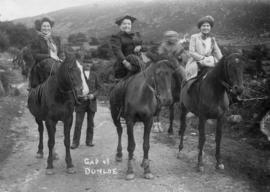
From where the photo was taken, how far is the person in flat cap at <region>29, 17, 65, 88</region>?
22.2 feet

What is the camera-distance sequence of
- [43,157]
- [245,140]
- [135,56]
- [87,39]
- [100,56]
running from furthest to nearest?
[87,39], [100,56], [245,140], [43,157], [135,56]

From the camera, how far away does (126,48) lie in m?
6.59

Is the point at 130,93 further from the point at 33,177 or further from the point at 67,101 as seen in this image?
the point at 33,177

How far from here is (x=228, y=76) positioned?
19.3 ft

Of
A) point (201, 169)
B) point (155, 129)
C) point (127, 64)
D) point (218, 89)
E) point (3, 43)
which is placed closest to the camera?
point (127, 64)

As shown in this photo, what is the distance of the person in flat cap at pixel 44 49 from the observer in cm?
677

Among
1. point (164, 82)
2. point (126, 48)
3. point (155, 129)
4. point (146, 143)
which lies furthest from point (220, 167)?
point (155, 129)

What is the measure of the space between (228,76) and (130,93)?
5.90 ft

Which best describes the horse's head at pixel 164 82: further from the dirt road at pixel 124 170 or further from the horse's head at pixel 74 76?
the dirt road at pixel 124 170

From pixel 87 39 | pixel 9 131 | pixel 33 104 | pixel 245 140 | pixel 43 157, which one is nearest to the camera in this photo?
pixel 33 104

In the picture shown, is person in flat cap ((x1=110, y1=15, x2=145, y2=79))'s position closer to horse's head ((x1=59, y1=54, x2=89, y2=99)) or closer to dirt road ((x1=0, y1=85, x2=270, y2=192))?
horse's head ((x1=59, y1=54, x2=89, y2=99))

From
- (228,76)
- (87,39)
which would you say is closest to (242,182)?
(228,76)

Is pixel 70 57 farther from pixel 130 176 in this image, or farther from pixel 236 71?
pixel 236 71

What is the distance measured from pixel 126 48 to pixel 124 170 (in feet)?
8.06
